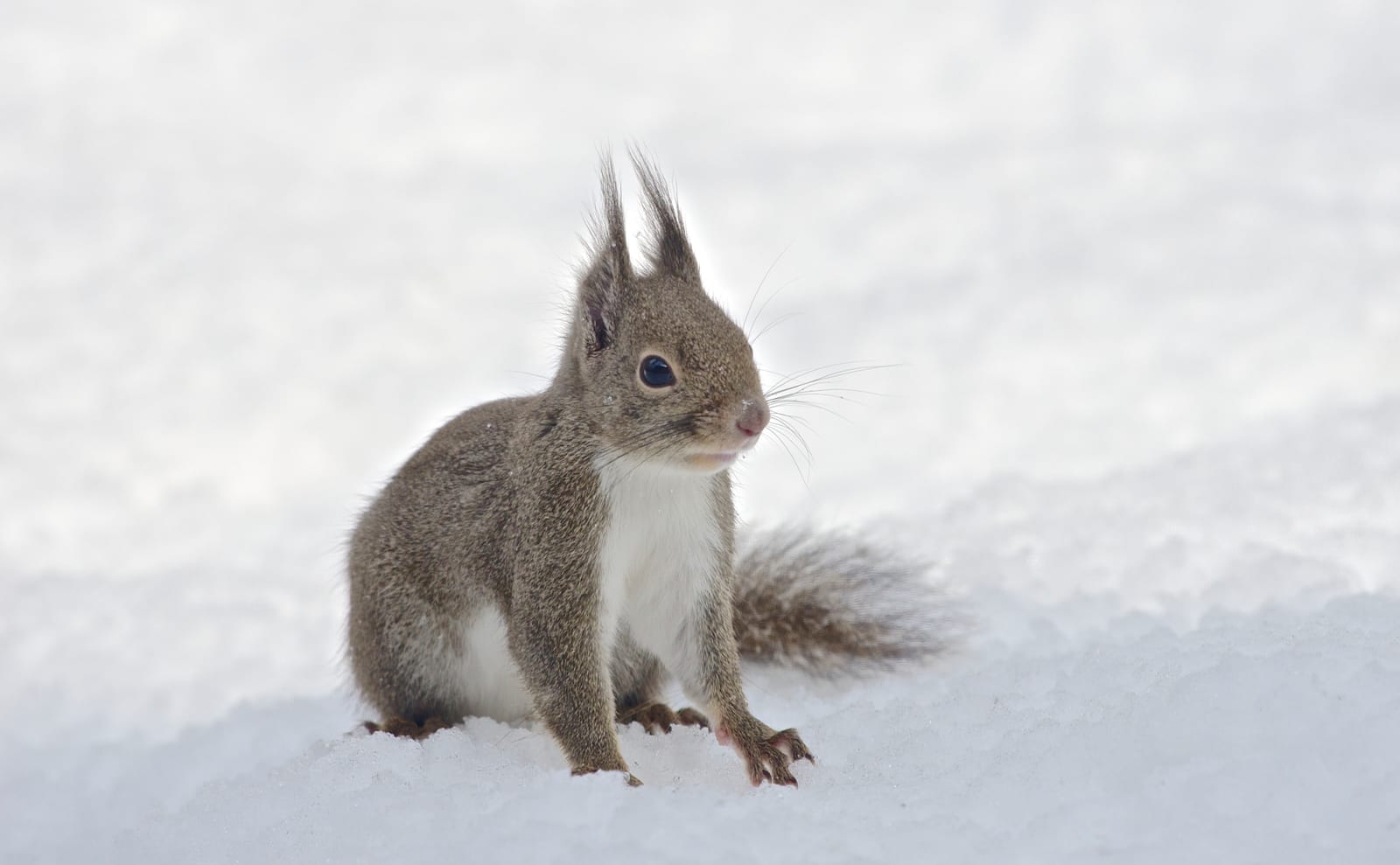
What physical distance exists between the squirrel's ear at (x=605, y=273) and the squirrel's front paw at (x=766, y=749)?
0.76 m

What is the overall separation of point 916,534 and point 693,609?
5.49 feet

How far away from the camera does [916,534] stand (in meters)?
4.23

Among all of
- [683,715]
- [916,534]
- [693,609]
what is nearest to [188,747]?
[683,715]

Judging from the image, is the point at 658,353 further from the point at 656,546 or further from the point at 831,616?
the point at 831,616

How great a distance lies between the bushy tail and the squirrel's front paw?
0.76 metres

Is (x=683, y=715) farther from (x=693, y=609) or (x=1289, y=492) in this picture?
(x=1289, y=492)

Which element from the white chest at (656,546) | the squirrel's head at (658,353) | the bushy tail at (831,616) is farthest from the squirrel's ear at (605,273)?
the bushy tail at (831,616)

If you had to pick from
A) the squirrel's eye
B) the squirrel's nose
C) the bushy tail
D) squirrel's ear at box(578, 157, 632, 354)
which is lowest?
the bushy tail

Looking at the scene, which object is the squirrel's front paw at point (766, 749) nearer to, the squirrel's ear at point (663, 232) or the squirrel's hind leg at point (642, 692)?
the squirrel's hind leg at point (642, 692)

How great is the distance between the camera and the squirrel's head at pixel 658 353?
2.44 m

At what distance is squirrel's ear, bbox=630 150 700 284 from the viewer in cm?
285

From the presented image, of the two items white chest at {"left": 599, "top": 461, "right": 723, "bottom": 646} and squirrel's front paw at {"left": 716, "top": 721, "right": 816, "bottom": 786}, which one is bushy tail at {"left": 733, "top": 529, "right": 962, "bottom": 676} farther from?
squirrel's front paw at {"left": 716, "top": 721, "right": 816, "bottom": 786}

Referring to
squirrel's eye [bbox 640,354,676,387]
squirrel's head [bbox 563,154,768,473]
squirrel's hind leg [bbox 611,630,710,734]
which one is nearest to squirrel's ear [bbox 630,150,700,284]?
squirrel's head [bbox 563,154,768,473]

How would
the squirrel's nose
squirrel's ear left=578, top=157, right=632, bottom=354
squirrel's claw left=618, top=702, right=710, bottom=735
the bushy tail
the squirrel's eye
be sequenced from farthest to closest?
1. the bushy tail
2. squirrel's claw left=618, top=702, right=710, bottom=735
3. squirrel's ear left=578, top=157, right=632, bottom=354
4. the squirrel's eye
5. the squirrel's nose
